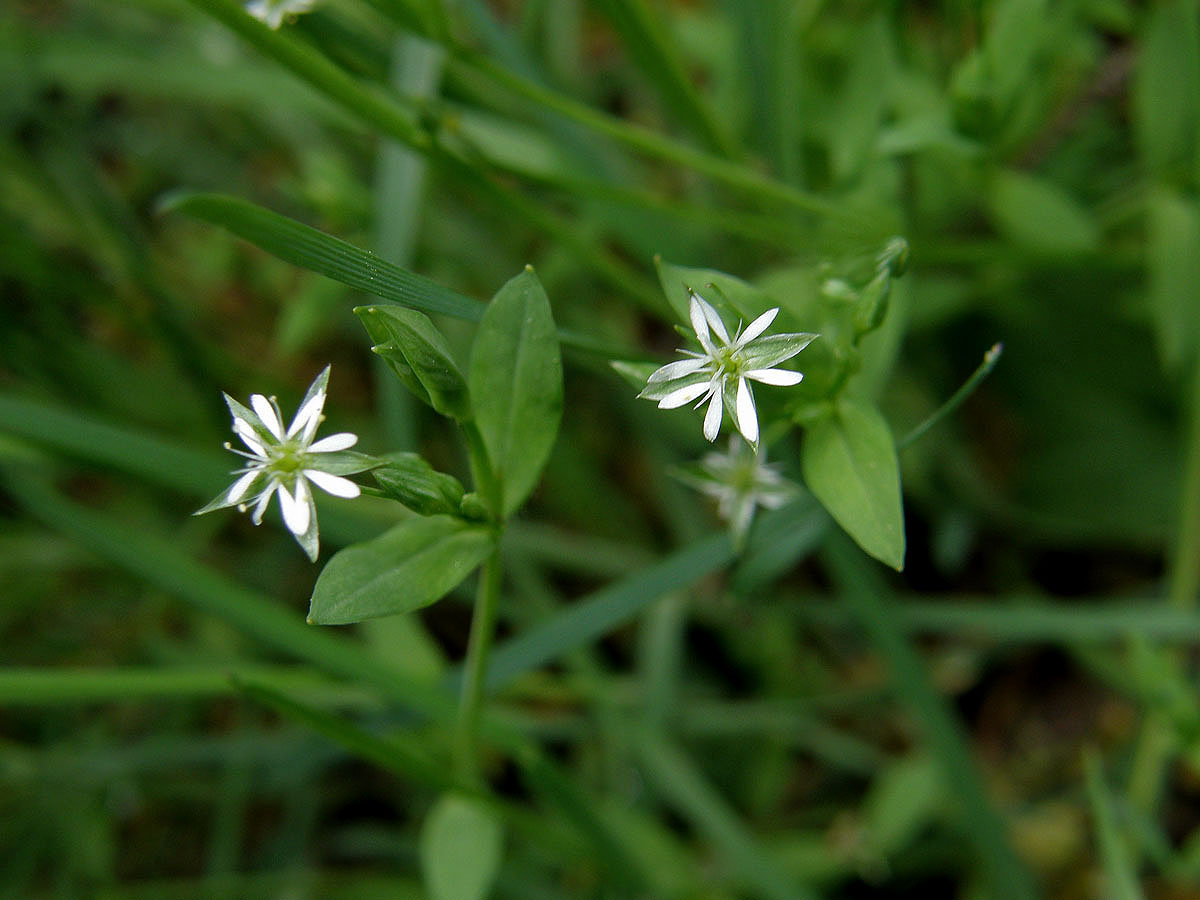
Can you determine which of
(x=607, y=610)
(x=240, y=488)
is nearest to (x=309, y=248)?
(x=240, y=488)

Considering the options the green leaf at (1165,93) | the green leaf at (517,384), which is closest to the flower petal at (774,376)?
the green leaf at (517,384)

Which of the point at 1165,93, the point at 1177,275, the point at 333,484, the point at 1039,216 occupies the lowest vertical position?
the point at 333,484

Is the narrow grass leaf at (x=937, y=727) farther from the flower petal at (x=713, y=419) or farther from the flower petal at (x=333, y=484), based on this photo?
the flower petal at (x=333, y=484)

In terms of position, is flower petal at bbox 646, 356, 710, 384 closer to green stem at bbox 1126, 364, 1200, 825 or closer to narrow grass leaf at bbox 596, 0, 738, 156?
narrow grass leaf at bbox 596, 0, 738, 156

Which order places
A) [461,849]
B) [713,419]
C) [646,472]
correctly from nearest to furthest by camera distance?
[713,419] → [461,849] → [646,472]

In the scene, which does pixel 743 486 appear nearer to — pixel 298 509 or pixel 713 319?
pixel 713 319

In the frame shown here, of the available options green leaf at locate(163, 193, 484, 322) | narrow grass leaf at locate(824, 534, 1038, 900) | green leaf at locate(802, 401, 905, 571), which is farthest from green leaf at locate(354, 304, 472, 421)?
narrow grass leaf at locate(824, 534, 1038, 900)

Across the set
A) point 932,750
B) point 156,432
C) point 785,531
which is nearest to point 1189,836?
point 932,750
